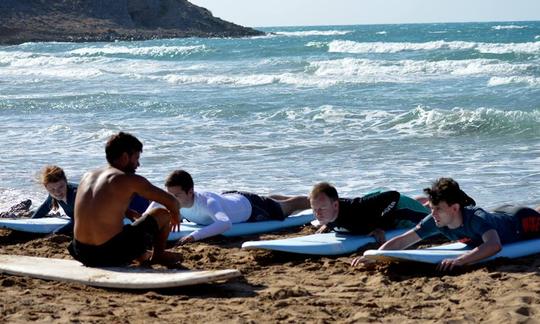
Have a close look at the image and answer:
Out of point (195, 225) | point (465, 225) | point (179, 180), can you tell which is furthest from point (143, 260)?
point (465, 225)

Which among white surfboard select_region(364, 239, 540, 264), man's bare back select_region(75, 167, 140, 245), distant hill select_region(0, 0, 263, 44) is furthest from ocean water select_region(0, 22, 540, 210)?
distant hill select_region(0, 0, 263, 44)

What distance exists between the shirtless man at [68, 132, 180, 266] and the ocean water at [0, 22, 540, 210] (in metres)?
4.16

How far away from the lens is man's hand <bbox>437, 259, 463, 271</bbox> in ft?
20.3

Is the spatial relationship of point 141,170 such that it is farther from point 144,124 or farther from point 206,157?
point 144,124

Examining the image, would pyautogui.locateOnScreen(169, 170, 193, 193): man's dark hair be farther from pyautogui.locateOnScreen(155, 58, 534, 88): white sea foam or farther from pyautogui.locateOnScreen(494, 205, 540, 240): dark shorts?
pyautogui.locateOnScreen(155, 58, 534, 88): white sea foam

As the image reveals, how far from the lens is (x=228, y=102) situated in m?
21.5

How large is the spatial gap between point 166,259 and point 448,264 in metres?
2.00

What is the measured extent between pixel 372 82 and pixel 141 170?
14.8 m

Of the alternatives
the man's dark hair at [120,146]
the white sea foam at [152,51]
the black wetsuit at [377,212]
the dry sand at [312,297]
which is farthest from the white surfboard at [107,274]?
the white sea foam at [152,51]

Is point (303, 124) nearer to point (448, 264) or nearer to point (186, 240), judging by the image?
point (186, 240)

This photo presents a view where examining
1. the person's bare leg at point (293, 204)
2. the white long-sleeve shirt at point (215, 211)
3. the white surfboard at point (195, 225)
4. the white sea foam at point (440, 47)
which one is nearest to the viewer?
the white long-sleeve shirt at point (215, 211)

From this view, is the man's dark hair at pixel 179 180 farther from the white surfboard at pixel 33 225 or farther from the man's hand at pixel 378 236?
the man's hand at pixel 378 236

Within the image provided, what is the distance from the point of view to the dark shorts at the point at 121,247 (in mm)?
6195

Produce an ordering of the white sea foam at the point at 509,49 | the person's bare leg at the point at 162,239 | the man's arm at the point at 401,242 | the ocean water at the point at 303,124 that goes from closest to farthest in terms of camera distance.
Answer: the person's bare leg at the point at 162,239 < the man's arm at the point at 401,242 < the ocean water at the point at 303,124 < the white sea foam at the point at 509,49
